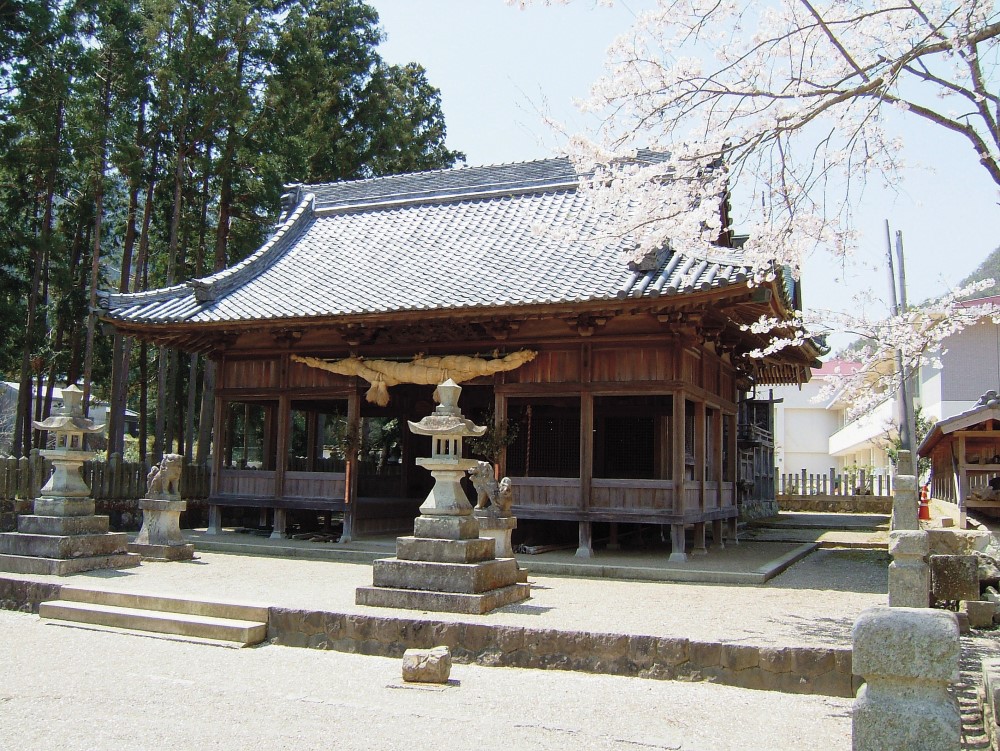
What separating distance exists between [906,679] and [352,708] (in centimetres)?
387

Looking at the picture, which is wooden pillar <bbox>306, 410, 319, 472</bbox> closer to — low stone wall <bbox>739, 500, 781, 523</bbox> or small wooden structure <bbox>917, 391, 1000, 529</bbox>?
low stone wall <bbox>739, 500, 781, 523</bbox>

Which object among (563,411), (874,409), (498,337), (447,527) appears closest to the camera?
(447,527)

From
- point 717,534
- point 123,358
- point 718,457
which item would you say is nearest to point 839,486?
point 717,534

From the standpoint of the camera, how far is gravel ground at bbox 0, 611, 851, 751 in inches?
198

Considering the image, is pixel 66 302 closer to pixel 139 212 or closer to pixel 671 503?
pixel 139 212

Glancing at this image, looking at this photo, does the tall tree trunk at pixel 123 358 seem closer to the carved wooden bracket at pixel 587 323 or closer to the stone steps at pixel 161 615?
the stone steps at pixel 161 615

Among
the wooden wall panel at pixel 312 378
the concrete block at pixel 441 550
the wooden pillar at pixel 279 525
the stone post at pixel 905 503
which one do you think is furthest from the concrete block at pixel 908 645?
the wooden pillar at pixel 279 525

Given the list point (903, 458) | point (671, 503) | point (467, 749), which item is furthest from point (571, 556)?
point (467, 749)

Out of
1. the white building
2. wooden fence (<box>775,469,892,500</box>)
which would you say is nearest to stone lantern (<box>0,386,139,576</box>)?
the white building

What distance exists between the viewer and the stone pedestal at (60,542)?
10.1 m

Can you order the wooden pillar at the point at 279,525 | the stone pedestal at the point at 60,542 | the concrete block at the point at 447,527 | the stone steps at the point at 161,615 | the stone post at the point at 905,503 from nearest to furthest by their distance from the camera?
the stone steps at the point at 161,615, the concrete block at the point at 447,527, the stone post at the point at 905,503, the stone pedestal at the point at 60,542, the wooden pillar at the point at 279,525

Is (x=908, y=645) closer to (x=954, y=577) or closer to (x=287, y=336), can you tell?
(x=954, y=577)

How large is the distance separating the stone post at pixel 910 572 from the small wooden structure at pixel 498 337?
4346mm

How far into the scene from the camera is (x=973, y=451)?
14.2 m
